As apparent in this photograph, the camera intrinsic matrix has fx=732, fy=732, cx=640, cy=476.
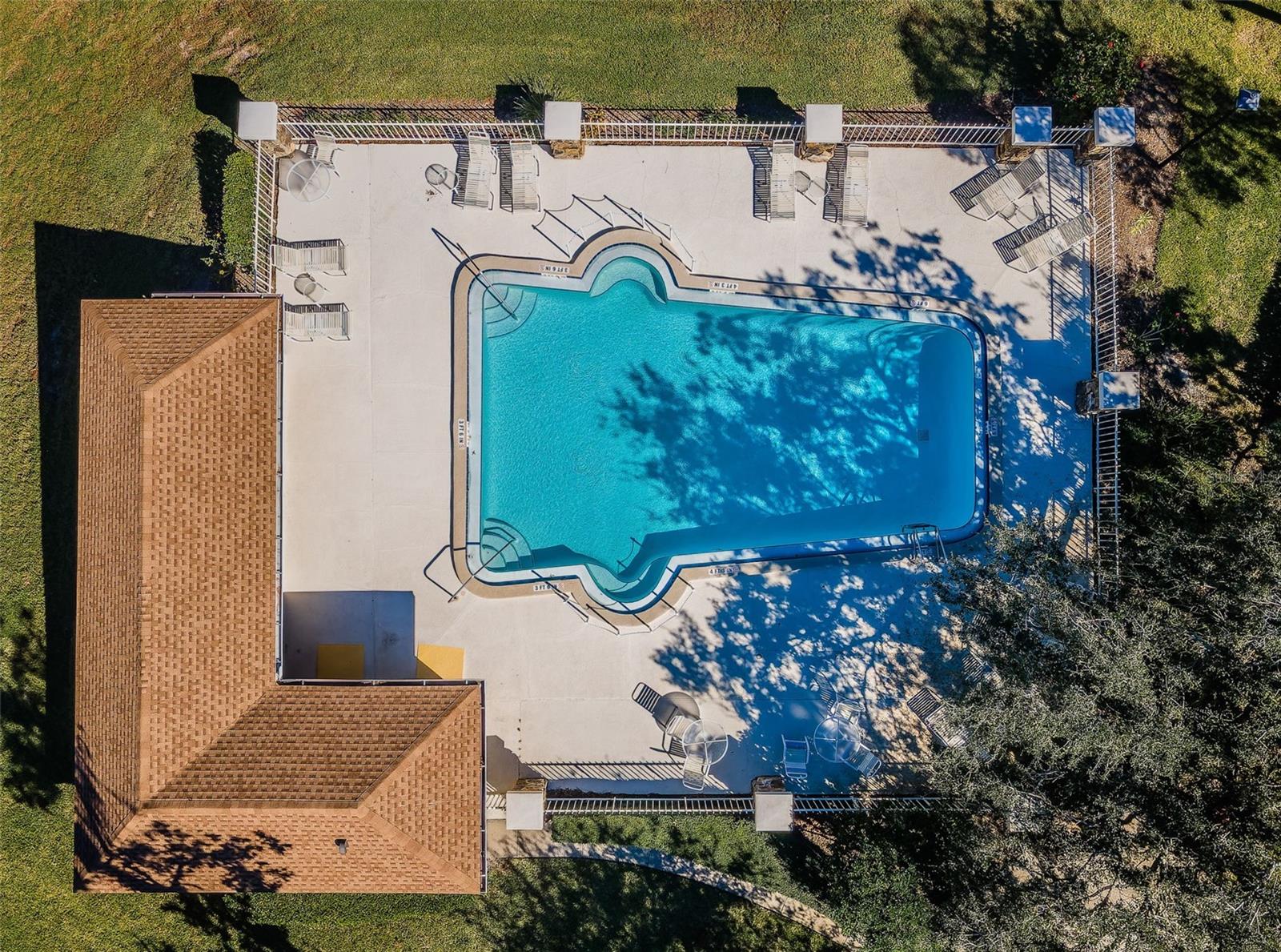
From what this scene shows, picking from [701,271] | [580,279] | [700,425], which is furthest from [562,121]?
[700,425]

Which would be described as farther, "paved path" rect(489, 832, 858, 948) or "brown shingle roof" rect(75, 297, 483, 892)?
"paved path" rect(489, 832, 858, 948)

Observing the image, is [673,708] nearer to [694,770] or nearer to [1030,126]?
[694,770]

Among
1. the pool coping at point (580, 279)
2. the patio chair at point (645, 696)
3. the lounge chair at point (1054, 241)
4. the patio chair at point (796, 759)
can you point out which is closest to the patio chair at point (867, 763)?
the patio chair at point (796, 759)

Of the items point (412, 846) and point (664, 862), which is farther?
point (664, 862)

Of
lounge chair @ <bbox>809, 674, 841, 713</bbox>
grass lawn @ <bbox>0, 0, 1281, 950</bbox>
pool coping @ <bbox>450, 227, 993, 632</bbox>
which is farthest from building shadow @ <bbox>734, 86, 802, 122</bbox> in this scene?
lounge chair @ <bbox>809, 674, 841, 713</bbox>

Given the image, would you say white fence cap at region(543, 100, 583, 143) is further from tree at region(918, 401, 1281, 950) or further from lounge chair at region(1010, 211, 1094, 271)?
tree at region(918, 401, 1281, 950)

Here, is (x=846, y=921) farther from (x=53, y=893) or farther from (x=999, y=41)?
(x=999, y=41)

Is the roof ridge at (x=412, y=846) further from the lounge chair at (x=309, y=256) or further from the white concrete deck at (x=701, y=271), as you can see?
the lounge chair at (x=309, y=256)
